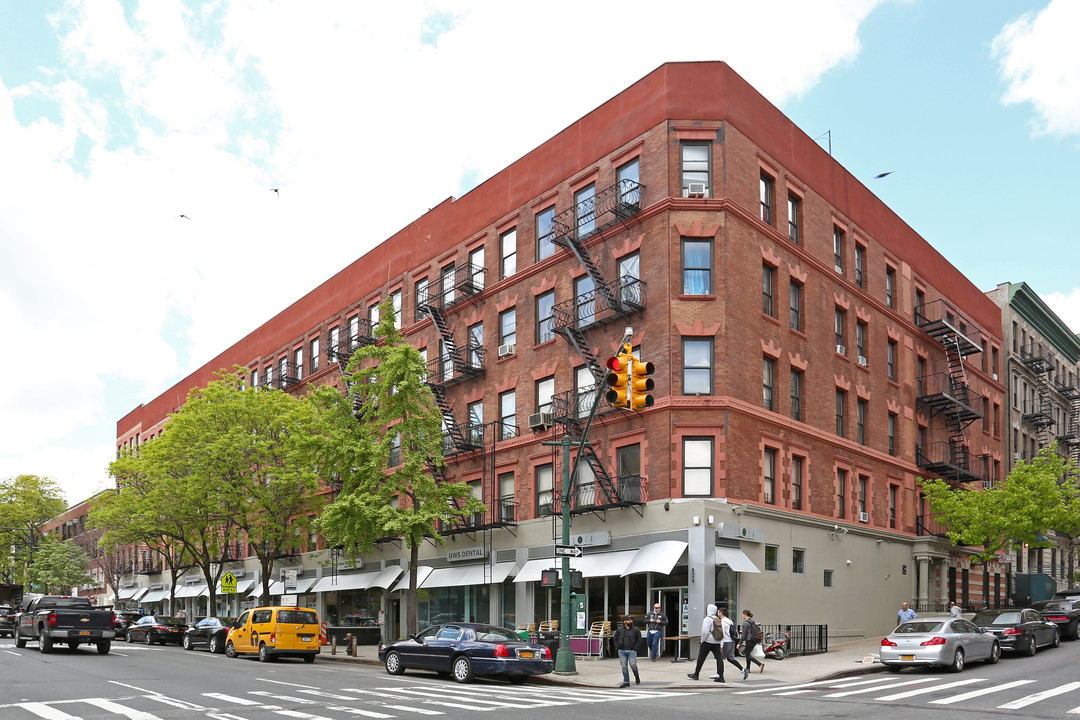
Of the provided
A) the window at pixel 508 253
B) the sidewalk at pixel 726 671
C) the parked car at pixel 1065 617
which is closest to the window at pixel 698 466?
the sidewalk at pixel 726 671

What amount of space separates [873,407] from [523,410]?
14087 millimetres

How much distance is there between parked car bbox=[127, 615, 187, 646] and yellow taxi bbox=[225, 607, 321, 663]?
12.8m

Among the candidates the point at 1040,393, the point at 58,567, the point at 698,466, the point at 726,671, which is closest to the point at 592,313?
the point at 698,466

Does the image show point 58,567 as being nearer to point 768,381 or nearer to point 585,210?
point 585,210

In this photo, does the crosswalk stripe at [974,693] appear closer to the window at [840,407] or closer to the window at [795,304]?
the window at [795,304]

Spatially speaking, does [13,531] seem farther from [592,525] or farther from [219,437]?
[592,525]

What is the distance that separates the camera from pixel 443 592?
4125 cm

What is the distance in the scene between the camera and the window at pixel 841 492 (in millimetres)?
37141

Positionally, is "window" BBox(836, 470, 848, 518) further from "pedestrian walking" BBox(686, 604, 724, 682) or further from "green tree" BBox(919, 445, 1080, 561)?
"pedestrian walking" BBox(686, 604, 724, 682)

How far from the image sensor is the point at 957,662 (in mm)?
25562

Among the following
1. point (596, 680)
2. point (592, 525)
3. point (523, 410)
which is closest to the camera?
point (596, 680)

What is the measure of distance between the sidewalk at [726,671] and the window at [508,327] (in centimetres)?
1313

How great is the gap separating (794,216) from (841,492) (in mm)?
10291

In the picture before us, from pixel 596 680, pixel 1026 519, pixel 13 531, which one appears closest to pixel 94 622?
pixel 596 680
